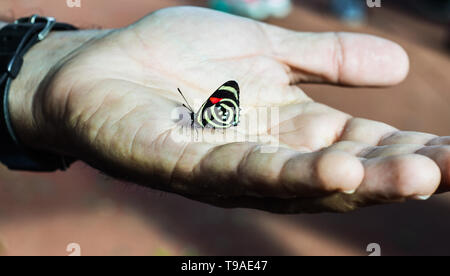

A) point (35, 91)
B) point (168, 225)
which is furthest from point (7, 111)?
point (168, 225)

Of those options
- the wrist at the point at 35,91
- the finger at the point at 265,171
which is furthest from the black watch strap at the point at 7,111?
the finger at the point at 265,171

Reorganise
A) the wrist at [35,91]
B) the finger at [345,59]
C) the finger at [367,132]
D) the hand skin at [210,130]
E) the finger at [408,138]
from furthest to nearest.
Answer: the finger at [345,59] → the wrist at [35,91] → the finger at [367,132] → the finger at [408,138] → the hand skin at [210,130]

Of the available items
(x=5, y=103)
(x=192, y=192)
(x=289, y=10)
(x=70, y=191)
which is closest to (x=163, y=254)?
(x=70, y=191)

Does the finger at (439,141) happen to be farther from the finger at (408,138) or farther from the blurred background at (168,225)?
the blurred background at (168,225)

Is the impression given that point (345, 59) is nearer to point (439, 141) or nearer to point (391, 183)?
point (439, 141)

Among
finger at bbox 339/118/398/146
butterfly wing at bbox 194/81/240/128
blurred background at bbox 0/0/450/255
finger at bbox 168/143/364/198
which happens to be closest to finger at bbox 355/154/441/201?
finger at bbox 168/143/364/198

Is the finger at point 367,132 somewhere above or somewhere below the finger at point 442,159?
below
